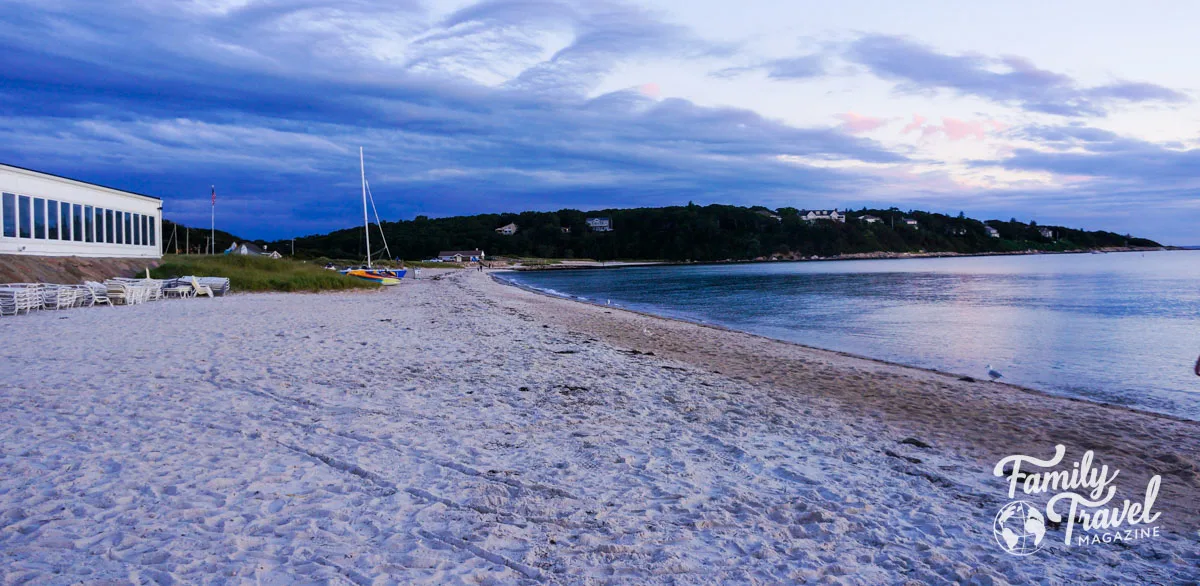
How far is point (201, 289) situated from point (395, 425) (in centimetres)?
1882

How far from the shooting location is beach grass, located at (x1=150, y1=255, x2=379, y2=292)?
82.3 ft

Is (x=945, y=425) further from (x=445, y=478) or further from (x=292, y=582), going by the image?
(x=292, y=582)

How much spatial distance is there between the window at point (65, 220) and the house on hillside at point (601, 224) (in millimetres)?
146157

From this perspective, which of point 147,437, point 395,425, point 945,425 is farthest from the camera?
point 945,425

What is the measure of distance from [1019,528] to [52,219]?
86.3 feet

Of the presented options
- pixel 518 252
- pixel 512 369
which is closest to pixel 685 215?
pixel 518 252

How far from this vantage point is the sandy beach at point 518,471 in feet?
11.8

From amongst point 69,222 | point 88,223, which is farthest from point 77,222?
point 88,223

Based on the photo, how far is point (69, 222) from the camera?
858 inches

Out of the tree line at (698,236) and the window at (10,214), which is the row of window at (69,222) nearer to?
the window at (10,214)

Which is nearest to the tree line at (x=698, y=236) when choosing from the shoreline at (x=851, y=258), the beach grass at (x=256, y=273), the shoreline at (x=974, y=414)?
the shoreline at (x=851, y=258)

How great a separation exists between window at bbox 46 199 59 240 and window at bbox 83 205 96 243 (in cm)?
140

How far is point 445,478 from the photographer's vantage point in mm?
4805

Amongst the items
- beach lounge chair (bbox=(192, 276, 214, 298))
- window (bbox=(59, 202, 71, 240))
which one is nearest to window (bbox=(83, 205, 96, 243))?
window (bbox=(59, 202, 71, 240))
